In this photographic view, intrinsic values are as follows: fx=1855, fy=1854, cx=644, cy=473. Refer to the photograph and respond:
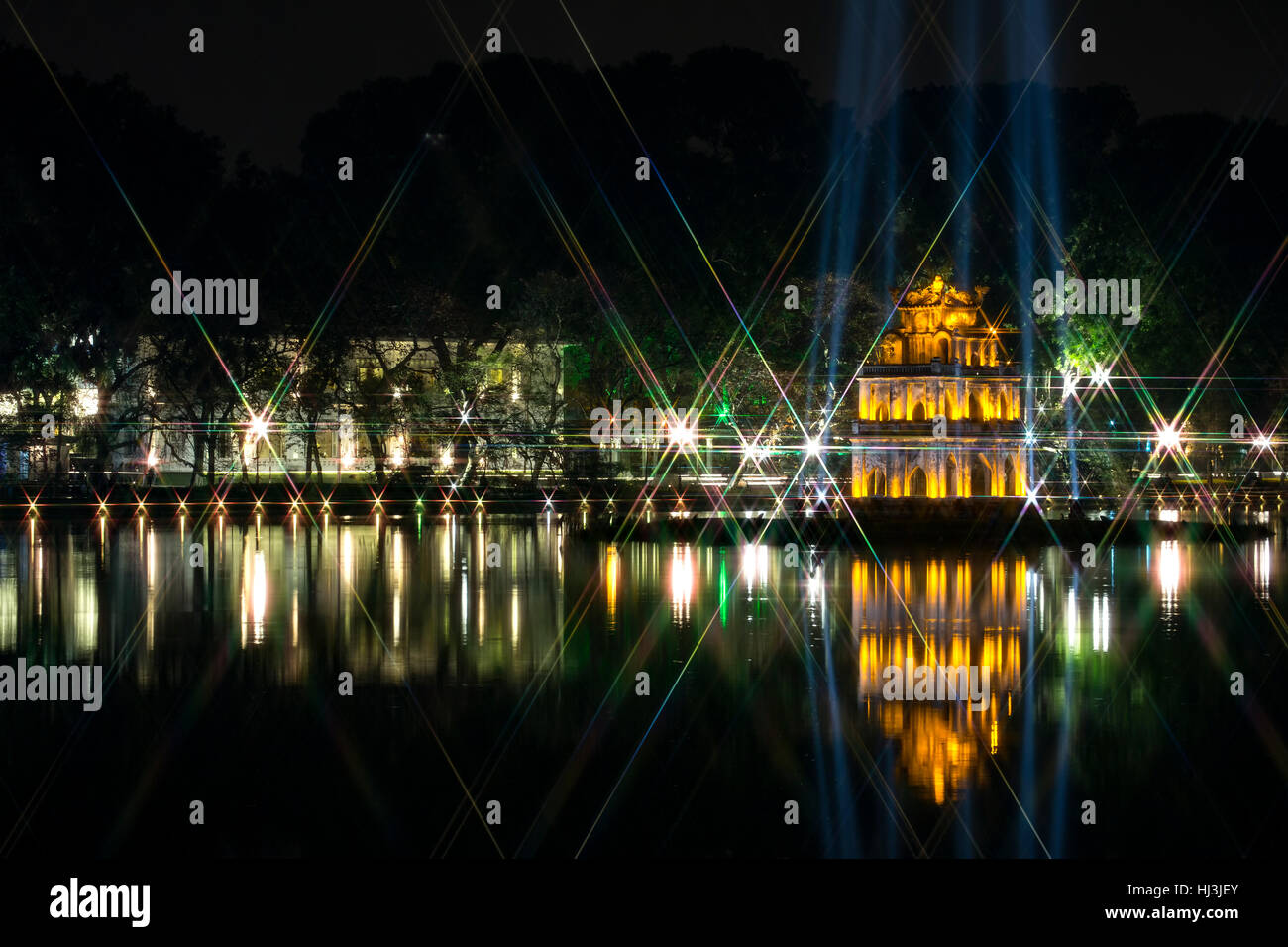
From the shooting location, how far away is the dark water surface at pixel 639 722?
11812mm

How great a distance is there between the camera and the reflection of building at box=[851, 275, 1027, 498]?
45.9 metres

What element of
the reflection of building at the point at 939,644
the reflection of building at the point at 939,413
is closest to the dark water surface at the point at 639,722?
the reflection of building at the point at 939,644

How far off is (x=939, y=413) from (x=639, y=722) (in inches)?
1249

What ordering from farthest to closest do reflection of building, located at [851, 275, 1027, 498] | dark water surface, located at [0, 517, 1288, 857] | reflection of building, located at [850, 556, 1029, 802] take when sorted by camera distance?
reflection of building, located at [851, 275, 1027, 498] → reflection of building, located at [850, 556, 1029, 802] → dark water surface, located at [0, 517, 1288, 857]

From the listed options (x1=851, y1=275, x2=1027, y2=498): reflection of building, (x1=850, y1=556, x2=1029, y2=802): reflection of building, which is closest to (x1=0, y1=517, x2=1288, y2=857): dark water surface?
(x1=850, y1=556, x2=1029, y2=802): reflection of building

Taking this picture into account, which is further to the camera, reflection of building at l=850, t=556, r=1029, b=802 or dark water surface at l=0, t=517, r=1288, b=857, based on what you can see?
reflection of building at l=850, t=556, r=1029, b=802

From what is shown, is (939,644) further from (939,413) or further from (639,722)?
(939,413)

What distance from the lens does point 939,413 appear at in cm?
4609

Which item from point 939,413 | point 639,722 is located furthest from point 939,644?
point 939,413

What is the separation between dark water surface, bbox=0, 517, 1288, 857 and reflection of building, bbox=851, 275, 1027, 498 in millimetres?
17324

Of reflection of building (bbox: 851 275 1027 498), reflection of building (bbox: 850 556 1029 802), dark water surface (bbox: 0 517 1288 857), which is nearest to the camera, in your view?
dark water surface (bbox: 0 517 1288 857)

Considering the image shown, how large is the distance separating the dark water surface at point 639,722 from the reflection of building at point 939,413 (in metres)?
17.3

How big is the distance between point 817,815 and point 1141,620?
1235 cm

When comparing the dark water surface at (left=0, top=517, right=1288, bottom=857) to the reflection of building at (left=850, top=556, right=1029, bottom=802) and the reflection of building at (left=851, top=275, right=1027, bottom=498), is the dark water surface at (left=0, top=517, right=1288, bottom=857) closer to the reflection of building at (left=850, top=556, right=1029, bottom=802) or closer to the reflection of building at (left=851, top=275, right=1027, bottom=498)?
the reflection of building at (left=850, top=556, right=1029, bottom=802)
